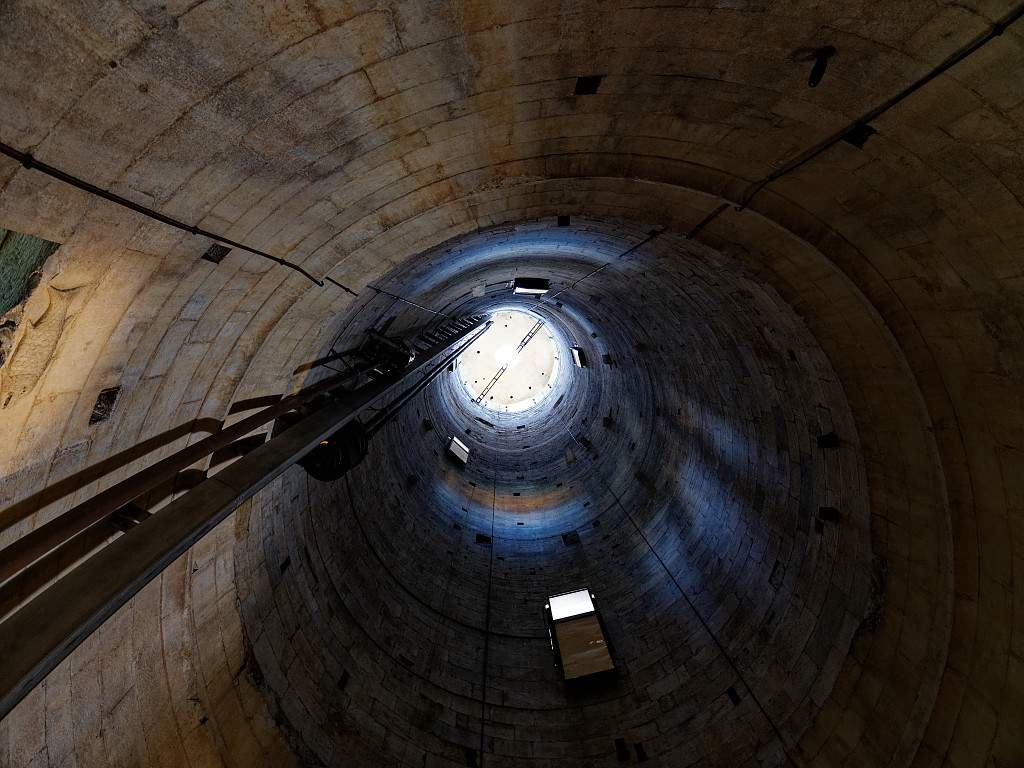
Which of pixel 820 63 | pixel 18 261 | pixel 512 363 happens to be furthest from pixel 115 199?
pixel 512 363

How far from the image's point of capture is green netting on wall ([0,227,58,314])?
114 inches

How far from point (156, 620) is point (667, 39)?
820cm

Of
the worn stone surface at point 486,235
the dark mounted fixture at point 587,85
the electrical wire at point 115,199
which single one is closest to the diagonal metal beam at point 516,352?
the worn stone surface at point 486,235

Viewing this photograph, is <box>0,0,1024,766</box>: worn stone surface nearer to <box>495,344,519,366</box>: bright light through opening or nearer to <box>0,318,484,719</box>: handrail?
<box>0,318,484,719</box>: handrail

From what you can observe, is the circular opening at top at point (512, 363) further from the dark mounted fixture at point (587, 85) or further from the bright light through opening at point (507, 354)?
the dark mounted fixture at point (587, 85)

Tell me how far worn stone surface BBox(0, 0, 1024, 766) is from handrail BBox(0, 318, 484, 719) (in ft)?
2.19

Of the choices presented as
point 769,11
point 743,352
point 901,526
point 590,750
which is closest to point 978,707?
point 901,526

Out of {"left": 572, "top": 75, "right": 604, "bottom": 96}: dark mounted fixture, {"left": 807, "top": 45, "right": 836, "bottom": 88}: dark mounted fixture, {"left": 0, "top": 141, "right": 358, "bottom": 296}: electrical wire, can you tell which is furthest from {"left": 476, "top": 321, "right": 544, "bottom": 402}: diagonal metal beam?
{"left": 807, "top": 45, "right": 836, "bottom": 88}: dark mounted fixture

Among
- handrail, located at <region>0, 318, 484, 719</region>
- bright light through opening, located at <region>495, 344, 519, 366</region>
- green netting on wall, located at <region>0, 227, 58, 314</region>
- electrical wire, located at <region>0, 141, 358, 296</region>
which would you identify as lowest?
handrail, located at <region>0, 318, 484, 719</region>

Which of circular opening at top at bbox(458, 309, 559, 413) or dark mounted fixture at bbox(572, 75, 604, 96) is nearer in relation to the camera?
dark mounted fixture at bbox(572, 75, 604, 96)

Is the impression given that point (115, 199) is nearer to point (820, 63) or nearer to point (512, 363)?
point (820, 63)

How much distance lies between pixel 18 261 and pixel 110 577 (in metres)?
2.37

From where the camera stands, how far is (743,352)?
9328 millimetres

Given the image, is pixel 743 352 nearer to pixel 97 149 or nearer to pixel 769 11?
pixel 769 11
